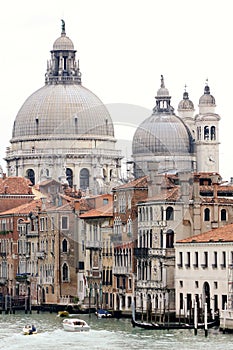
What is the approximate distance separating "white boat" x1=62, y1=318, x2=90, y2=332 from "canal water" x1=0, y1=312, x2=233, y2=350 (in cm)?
26

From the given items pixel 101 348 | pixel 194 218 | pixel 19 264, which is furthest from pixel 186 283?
pixel 19 264

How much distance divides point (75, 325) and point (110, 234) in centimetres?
1128

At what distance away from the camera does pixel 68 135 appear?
11788 cm

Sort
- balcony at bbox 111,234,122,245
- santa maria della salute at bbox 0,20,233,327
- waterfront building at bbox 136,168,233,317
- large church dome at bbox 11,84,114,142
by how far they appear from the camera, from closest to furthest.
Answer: santa maria della salute at bbox 0,20,233,327, waterfront building at bbox 136,168,233,317, balcony at bbox 111,234,122,245, large church dome at bbox 11,84,114,142

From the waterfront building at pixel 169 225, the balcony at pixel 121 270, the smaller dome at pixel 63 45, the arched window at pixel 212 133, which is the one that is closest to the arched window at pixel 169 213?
the waterfront building at pixel 169 225

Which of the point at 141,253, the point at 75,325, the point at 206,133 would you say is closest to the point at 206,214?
the point at 141,253

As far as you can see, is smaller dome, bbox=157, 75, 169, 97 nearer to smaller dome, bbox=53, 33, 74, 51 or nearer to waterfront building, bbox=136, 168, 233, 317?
smaller dome, bbox=53, 33, 74, 51

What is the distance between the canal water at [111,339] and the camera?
61.4 metres

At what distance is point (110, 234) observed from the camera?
3068 inches

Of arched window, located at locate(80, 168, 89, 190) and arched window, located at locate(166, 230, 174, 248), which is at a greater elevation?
arched window, located at locate(80, 168, 89, 190)

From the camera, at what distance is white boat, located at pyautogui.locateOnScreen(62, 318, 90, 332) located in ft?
219

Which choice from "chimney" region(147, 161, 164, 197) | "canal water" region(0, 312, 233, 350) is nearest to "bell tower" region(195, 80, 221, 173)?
"chimney" region(147, 161, 164, 197)

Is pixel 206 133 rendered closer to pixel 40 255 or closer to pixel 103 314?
pixel 40 255

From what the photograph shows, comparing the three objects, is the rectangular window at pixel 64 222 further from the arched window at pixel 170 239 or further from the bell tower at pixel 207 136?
the bell tower at pixel 207 136
